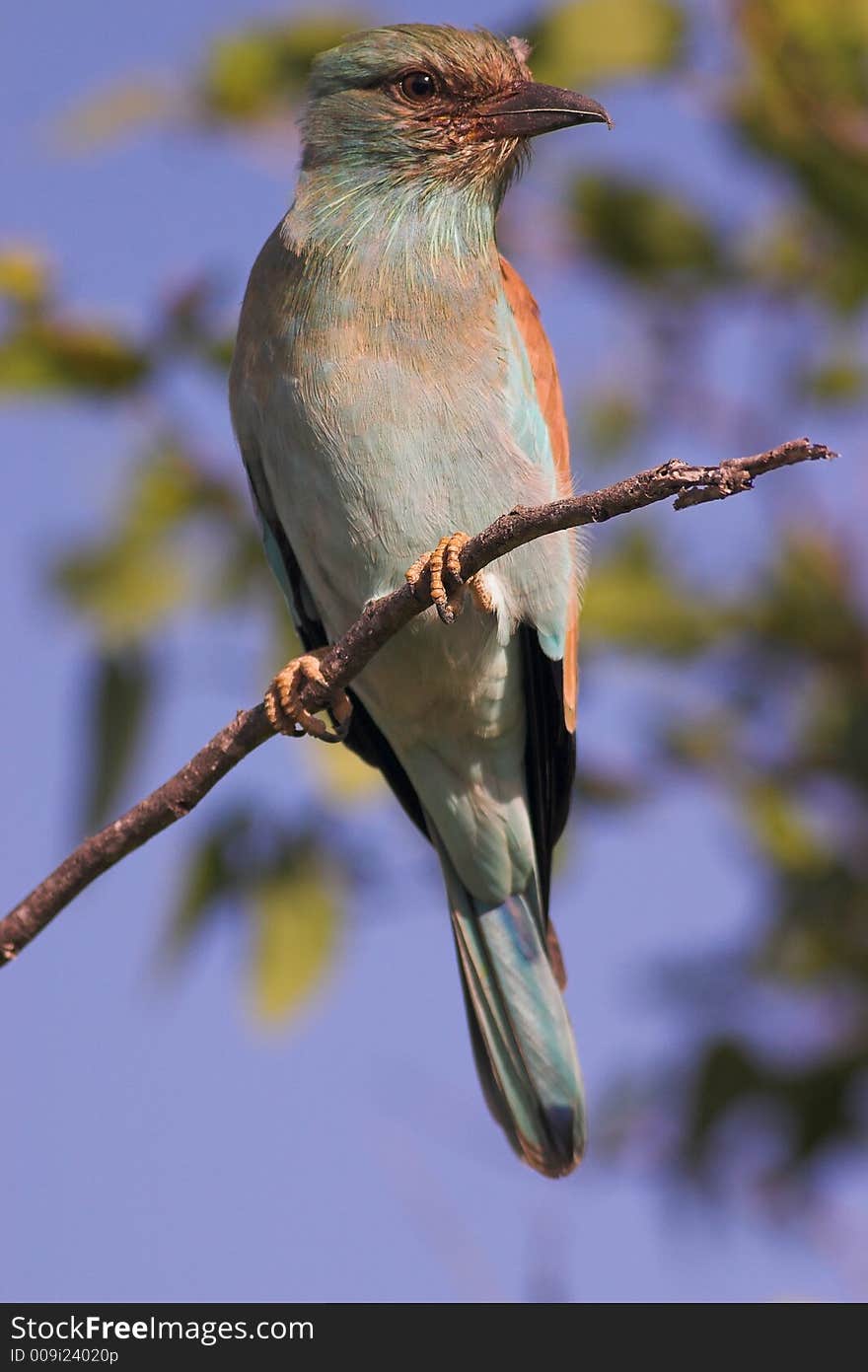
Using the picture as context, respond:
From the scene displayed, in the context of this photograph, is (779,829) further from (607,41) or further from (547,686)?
(607,41)

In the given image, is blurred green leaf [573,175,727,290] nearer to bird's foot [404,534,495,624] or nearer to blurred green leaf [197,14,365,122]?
blurred green leaf [197,14,365,122]

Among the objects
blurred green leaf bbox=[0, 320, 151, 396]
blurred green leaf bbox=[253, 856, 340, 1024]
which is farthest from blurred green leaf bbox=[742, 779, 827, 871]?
blurred green leaf bbox=[0, 320, 151, 396]

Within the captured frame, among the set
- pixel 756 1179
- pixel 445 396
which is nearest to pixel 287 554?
pixel 445 396

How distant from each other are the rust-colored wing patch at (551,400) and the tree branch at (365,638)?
0.74m

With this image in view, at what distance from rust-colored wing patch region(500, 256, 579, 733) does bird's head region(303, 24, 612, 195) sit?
247 millimetres

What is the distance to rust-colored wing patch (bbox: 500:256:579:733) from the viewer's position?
12.9ft

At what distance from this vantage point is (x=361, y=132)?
4043 millimetres

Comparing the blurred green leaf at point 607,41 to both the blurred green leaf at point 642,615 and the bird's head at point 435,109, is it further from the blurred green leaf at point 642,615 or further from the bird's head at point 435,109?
the blurred green leaf at point 642,615

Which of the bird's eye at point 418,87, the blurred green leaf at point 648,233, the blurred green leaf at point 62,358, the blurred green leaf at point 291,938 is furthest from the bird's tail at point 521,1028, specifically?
the bird's eye at point 418,87

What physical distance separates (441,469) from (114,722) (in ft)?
3.34

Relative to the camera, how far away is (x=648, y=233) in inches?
175

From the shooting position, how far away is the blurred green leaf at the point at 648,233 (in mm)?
4430

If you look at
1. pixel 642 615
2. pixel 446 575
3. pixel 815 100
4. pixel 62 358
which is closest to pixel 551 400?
pixel 642 615

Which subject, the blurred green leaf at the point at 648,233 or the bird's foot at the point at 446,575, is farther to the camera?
the blurred green leaf at the point at 648,233
